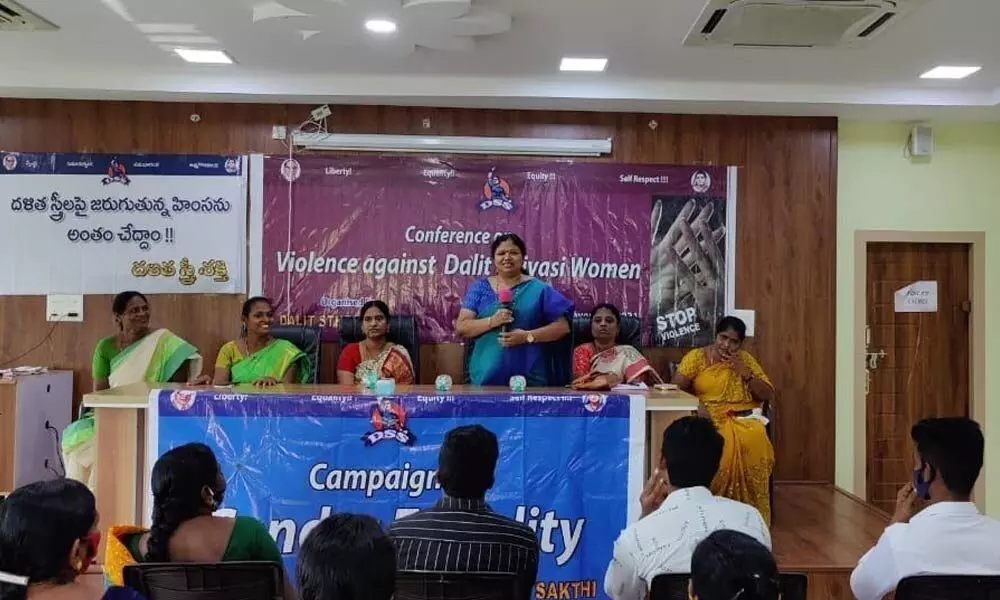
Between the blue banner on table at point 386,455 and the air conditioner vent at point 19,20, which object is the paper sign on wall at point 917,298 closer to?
the blue banner on table at point 386,455

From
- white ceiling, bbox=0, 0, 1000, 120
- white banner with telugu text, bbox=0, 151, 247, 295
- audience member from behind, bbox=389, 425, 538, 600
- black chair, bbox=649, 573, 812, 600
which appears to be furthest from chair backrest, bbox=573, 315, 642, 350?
black chair, bbox=649, 573, 812, 600

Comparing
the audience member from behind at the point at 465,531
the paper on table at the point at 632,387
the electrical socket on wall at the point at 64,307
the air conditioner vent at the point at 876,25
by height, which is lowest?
the audience member from behind at the point at 465,531

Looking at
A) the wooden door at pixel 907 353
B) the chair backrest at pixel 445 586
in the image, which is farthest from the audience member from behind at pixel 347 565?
the wooden door at pixel 907 353

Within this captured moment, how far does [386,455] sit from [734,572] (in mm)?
1797

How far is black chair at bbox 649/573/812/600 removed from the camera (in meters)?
1.35

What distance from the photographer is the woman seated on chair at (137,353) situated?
12.4 ft

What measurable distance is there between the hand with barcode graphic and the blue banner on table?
6.12ft

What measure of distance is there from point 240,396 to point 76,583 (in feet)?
4.72

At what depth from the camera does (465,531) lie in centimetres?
147

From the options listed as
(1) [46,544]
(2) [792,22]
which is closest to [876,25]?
(2) [792,22]

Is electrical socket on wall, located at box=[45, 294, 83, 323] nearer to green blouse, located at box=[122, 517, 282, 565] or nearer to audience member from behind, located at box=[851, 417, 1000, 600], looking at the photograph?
green blouse, located at box=[122, 517, 282, 565]

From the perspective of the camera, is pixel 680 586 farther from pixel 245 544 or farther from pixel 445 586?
pixel 245 544

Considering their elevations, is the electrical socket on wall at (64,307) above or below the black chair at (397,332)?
above

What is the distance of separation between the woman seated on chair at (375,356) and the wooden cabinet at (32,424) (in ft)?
5.57
